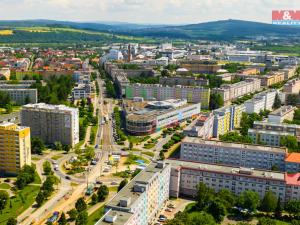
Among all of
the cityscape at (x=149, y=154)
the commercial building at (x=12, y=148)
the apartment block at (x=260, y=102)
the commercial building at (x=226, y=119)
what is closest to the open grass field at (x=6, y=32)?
the cityscape at (x=149, y=154)

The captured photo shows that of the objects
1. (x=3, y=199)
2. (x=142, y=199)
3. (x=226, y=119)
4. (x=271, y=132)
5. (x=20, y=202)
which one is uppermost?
(x=226, y=119)

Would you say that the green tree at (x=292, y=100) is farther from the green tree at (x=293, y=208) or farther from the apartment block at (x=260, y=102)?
the green tree at (x=293, y=208)

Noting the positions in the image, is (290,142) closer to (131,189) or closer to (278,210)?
(278,210)

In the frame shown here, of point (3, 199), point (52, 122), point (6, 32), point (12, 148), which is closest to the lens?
point (3, 199)

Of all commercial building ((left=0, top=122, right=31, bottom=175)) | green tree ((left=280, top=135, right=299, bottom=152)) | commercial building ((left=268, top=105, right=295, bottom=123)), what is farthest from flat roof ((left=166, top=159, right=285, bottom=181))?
commercial building ((left=268, top=105, right=295, bottom=123))

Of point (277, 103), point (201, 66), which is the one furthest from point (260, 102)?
point (201, 66)

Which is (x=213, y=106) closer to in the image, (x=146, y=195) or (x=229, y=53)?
(x=146, y=195)

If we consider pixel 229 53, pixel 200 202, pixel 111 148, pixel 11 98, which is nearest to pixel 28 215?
pixel 200 202
